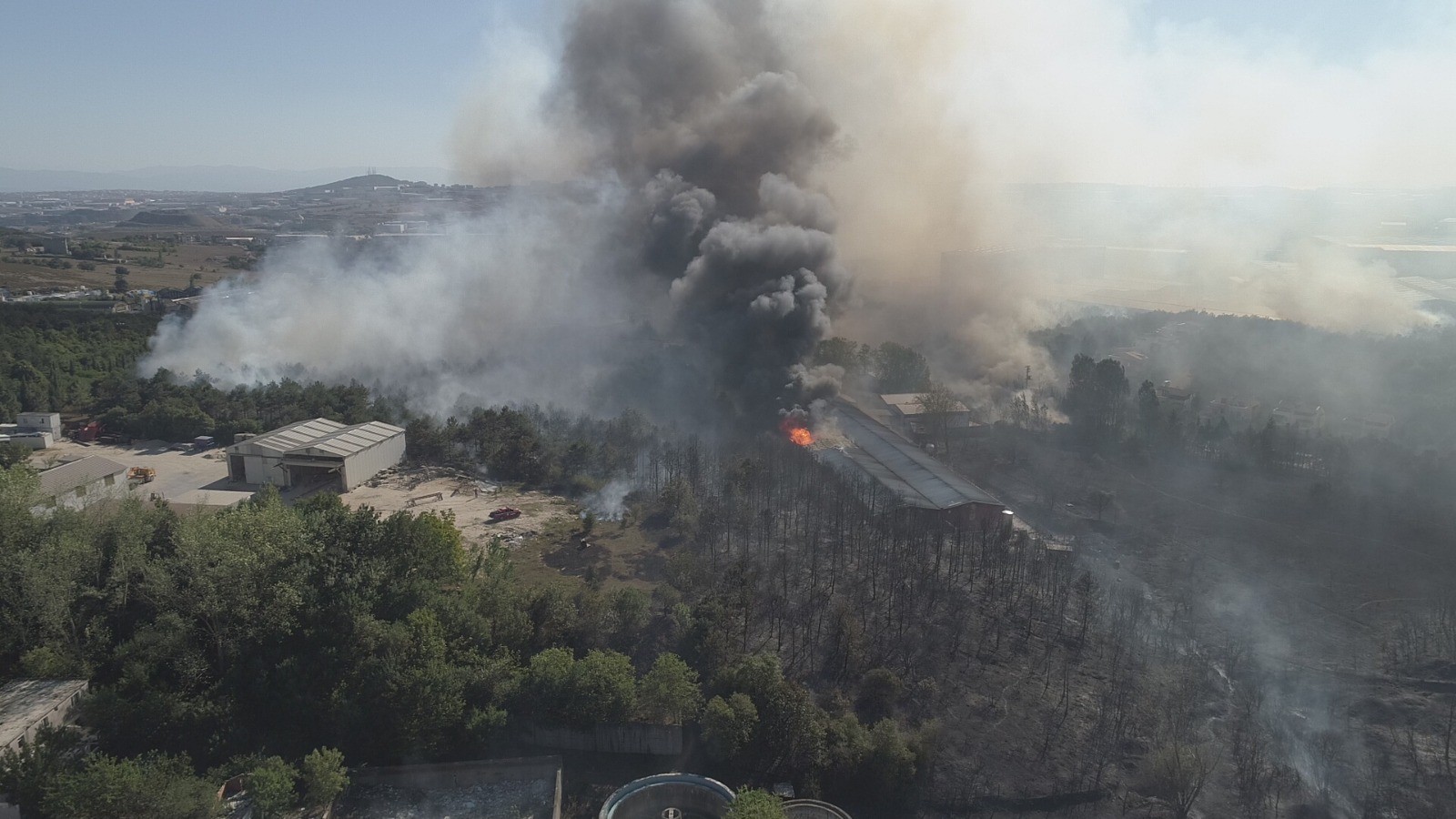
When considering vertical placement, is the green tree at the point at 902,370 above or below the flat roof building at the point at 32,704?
above

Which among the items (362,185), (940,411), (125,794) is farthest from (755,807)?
(362,185)

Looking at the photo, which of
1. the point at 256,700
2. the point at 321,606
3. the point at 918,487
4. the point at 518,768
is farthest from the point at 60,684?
the point at 918,487

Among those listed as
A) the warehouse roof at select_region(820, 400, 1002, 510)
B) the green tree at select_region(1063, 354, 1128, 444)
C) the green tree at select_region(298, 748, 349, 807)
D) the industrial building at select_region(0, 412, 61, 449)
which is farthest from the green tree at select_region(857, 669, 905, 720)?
the industrial building at select_region(0, 412, 61, 449)

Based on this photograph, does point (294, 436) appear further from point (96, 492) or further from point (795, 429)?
point (795, 429)

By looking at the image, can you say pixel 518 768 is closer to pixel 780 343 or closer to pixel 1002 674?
pixel 1002 674

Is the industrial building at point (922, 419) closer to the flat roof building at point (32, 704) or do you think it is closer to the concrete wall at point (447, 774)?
the concrete wall at point (447, 774)

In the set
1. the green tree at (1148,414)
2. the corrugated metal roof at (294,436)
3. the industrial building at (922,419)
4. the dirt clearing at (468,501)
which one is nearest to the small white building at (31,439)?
the corrugated metal roof at (294,436)
